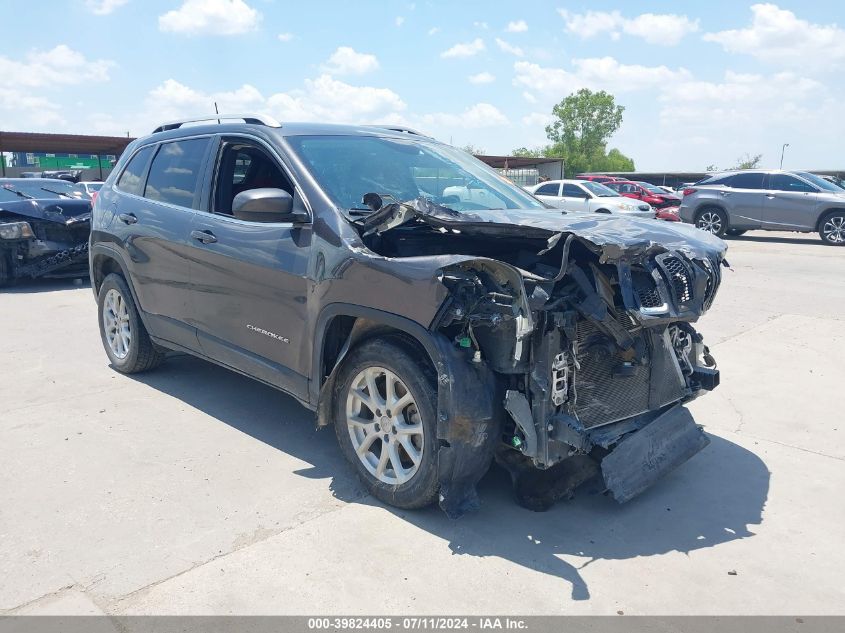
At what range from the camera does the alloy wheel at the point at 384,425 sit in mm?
3650

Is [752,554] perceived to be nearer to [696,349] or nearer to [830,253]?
[696,349]

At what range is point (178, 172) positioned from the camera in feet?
17.4

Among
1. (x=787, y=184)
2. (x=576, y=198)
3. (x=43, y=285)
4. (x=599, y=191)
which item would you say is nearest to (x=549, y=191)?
(x=576, y=198)

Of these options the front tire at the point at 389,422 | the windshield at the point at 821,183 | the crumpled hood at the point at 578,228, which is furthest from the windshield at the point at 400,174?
the windshield at the point at 821,183

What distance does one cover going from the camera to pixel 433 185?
187 inches

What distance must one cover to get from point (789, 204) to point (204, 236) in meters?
17.1

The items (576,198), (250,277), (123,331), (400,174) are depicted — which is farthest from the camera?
(576,198)

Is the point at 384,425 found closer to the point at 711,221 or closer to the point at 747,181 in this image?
the point at 711,221

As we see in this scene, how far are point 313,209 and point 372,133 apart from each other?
1134mm

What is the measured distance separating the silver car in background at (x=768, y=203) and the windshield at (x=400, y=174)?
13.6 metres

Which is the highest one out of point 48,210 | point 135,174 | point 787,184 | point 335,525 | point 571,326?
point 787,184

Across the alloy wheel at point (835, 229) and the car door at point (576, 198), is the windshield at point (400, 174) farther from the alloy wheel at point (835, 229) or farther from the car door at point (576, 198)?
the car door at point (576, 198)

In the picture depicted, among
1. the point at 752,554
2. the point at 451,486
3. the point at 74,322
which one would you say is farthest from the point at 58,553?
the point at 74,322

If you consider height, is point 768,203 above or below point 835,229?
above
